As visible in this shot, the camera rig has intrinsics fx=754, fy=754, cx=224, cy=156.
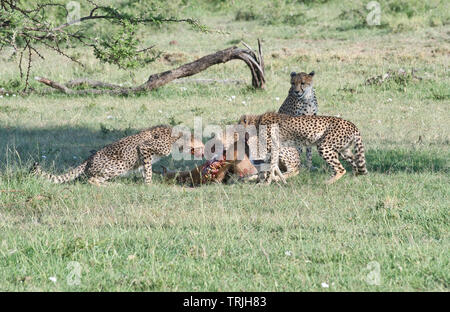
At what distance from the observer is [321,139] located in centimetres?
844

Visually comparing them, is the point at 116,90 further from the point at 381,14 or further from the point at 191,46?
the point at 381,14

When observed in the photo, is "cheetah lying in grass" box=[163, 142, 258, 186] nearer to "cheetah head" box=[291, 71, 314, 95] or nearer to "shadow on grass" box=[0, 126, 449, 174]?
"shadow on grass" box=[0, 126, 449, 174]

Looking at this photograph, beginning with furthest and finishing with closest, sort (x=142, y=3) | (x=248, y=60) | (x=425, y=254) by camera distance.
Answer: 1. (x=142, y=3)
2. (x=248, y=60)
3. (x=425, y=254)

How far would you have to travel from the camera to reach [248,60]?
44.4 ft

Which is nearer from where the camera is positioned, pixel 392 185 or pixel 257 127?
pixel 392 185

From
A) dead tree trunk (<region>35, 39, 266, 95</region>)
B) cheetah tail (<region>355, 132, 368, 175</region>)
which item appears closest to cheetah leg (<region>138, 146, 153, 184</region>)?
cheetah tail (<region>355, 132, 368, 175</region>)

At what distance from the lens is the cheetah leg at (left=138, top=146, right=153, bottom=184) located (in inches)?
322

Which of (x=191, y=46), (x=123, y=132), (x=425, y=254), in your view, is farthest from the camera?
(x=191, y=46)

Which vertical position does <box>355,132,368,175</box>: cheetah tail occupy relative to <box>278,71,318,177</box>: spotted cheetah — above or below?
below

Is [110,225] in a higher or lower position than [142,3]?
lower

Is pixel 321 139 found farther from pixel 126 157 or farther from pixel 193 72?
pixel 193 72

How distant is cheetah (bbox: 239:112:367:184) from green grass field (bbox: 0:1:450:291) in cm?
23

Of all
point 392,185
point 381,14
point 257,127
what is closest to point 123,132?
point 257,127

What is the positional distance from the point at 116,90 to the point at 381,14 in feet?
33.1
